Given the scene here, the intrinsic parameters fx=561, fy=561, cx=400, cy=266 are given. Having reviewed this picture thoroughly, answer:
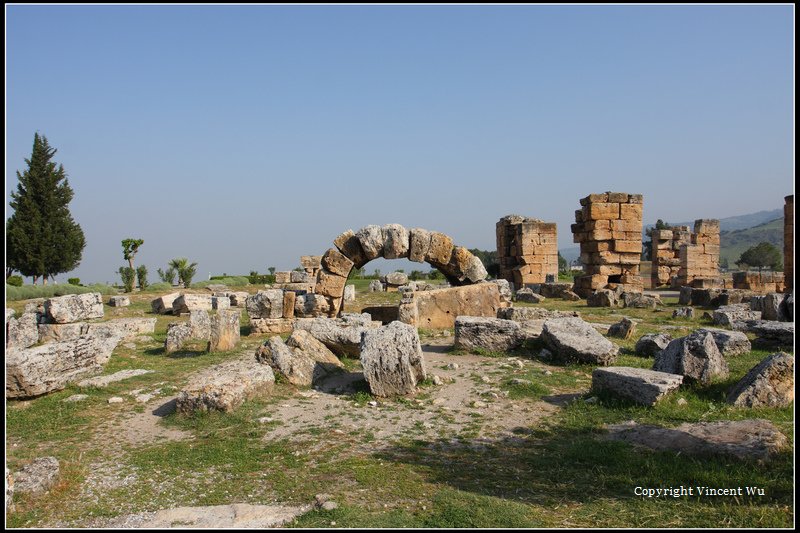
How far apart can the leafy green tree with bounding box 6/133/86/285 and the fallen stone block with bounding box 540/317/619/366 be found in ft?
123

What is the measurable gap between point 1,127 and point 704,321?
49.0ft

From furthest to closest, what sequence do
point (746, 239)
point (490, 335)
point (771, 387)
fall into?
point (746, 239)
point (490, 335)
point (771, 387)

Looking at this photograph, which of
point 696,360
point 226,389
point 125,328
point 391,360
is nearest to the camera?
point 226,389

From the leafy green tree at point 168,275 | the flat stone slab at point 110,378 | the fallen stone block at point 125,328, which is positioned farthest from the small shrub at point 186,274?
the flat stone slab at point 110,378

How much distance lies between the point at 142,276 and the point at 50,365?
22359mm

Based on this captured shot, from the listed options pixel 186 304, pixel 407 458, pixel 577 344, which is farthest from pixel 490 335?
pixel 186 304

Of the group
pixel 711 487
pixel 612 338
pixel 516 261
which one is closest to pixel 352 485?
pixel 711 487

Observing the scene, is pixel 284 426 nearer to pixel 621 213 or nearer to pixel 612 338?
pixel 612 338

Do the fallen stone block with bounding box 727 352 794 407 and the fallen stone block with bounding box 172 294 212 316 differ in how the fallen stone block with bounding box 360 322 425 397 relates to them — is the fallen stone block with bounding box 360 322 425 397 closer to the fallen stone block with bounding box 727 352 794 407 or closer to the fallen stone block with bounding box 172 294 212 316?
the fallen stone block with bounding box 727 352 794 407

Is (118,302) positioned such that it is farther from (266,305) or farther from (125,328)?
(266,305)

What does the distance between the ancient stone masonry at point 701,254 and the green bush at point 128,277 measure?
28.5 metres

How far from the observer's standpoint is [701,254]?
29.8 metres

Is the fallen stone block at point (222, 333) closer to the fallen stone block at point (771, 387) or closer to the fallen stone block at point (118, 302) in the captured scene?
the fallen stone block at point (771, 387)

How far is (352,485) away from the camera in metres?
4.91
